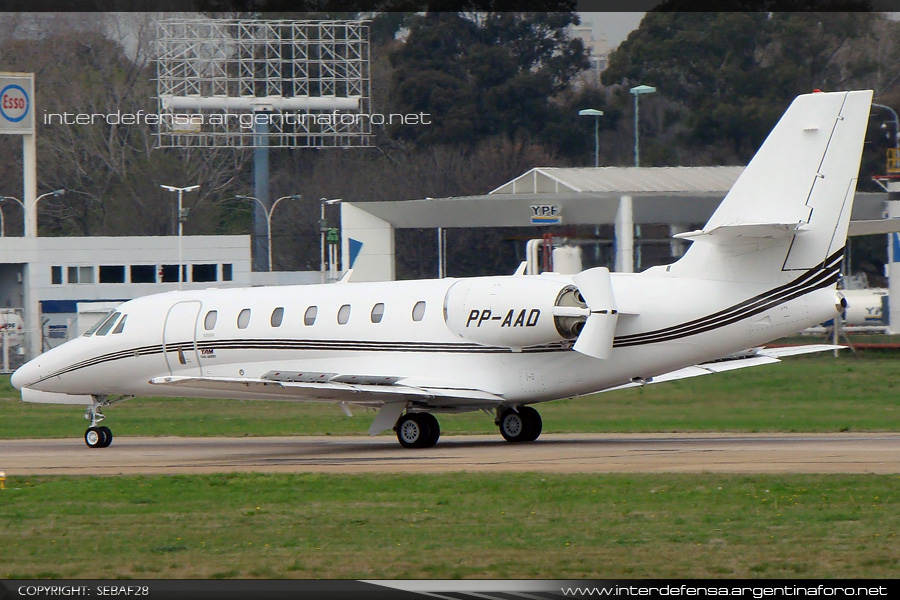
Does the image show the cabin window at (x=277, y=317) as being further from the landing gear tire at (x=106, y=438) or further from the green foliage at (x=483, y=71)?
the green foliage at (x=483, y=71)

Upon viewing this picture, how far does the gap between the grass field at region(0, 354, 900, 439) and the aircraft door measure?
377 centimetres

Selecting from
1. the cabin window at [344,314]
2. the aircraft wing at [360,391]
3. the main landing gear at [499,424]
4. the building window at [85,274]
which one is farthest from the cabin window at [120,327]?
the building window at [85,274]

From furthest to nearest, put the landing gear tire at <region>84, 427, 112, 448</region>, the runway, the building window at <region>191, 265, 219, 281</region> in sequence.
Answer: the building window at <region>191, 265, 219, 281</region> → the landing gear tire at <region>84, 427, 112, 448</region> → the runway

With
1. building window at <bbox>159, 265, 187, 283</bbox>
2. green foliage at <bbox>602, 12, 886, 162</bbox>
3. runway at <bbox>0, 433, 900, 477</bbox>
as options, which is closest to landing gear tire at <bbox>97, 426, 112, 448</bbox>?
runway at <bbox>0, 433, 900, 477</bbox>

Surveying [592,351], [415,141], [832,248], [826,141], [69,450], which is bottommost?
[69,450]

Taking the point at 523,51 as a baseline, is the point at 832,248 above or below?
below

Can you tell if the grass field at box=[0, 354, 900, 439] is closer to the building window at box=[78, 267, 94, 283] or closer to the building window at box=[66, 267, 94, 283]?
the building window at box=[66, 267, 94, 283]

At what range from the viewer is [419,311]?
939 inches

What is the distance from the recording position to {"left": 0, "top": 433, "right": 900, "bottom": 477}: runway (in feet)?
63.7

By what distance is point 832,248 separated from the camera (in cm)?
2102

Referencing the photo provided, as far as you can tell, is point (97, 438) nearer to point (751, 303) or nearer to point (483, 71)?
point (751, 303)

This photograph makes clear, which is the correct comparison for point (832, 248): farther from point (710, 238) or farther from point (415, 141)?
point (415, 141)

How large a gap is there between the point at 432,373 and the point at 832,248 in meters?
7.12

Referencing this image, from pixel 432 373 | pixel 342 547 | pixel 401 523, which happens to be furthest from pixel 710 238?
pixel 342 547
